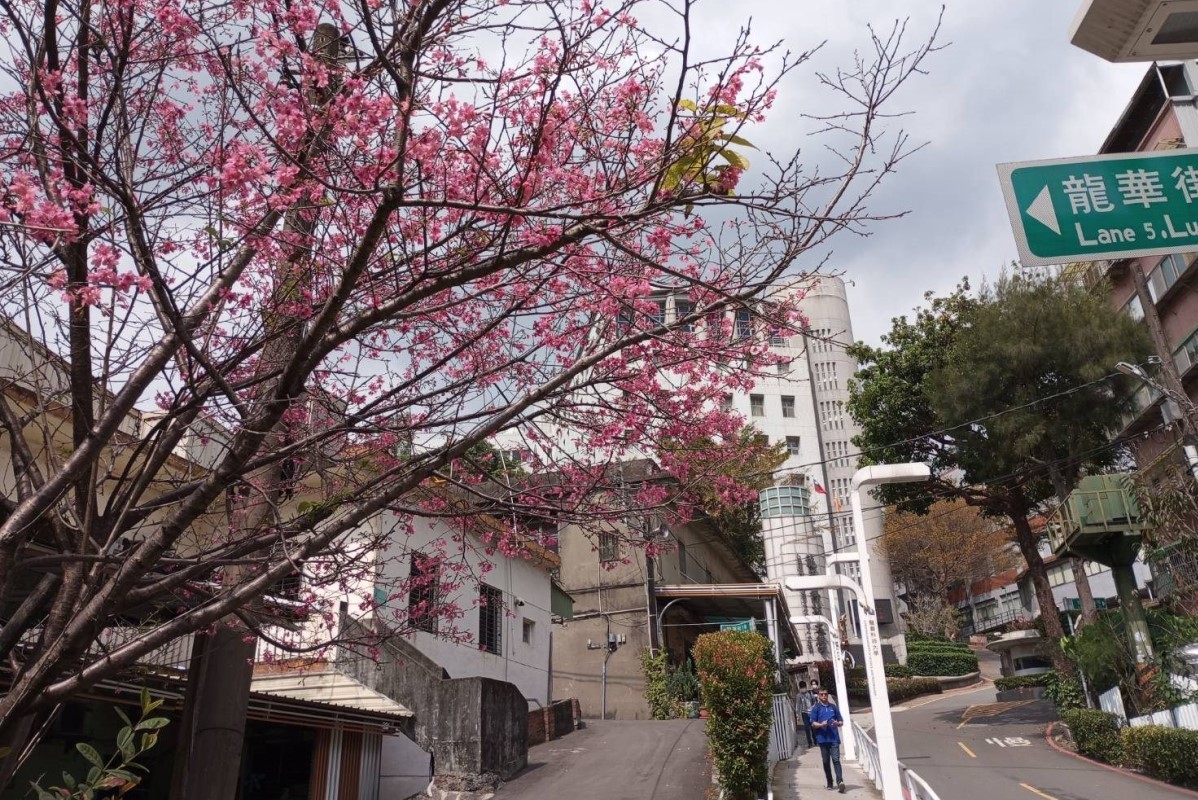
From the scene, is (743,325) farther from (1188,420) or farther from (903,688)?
(903,688)

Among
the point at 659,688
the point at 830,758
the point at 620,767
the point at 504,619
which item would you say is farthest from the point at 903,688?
the point at 620,767

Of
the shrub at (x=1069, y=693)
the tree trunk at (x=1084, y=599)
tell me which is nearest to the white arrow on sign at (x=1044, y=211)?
the shrub at (x=1069, y=693)

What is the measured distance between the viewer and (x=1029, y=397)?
23703 mm

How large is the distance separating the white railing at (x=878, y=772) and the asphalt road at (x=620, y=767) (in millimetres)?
2901

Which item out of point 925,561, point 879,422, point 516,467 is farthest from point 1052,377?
point 925,561

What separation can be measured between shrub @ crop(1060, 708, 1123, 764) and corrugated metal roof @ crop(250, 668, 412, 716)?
1467cm

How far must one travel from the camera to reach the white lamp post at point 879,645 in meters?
9.38

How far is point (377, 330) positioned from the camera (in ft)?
19.9

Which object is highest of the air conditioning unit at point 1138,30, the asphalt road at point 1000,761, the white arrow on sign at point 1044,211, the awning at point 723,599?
the air conditioning unit at point 1138,30

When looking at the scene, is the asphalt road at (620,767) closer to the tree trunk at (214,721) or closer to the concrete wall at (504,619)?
the concrete wall at (504,619)

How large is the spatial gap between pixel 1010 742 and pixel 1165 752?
7283 millimetres

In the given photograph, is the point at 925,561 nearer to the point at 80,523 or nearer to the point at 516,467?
the point at 516,467

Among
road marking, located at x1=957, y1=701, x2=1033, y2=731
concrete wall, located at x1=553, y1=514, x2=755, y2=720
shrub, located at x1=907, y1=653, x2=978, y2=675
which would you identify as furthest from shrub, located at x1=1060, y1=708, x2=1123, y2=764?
shrub, located at x1=907, y1=653, x2=978, y2=675

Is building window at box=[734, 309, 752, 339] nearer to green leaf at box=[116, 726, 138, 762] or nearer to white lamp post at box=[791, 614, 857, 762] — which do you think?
green leaf at box=[116, 726, 138, 762]
